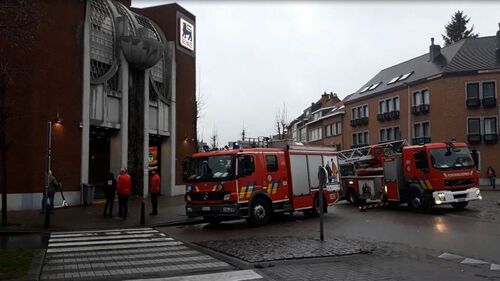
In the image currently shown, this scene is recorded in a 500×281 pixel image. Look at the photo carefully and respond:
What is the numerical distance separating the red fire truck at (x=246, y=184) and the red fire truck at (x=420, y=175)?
5012 millimetres

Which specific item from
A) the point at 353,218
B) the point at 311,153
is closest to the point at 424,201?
the point at 353,218

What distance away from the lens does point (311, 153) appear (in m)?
19.6

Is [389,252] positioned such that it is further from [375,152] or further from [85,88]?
[85,88]

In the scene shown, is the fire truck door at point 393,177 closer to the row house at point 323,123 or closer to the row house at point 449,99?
the row house at point 449,99

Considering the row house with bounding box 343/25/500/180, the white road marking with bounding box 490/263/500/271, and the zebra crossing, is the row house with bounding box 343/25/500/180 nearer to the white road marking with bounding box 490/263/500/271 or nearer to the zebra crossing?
the white road marking with bounding box 490/263/500/271

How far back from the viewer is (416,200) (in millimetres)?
20844

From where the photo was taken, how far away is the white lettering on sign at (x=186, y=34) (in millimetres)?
33188

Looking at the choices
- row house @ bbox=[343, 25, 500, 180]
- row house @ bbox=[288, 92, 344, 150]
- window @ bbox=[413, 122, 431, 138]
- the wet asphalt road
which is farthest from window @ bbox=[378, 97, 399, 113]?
the wet asphalt road

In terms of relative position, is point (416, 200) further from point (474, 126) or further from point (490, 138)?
point (474, 126)

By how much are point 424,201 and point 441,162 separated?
66.7 inches

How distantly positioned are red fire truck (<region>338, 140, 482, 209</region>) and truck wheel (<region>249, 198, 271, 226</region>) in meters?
7.20

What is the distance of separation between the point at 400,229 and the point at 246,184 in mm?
4887

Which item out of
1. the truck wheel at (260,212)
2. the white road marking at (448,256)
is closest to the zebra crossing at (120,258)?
the truck wheel at (260,212)

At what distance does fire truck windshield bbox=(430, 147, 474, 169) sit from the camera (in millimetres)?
20188
